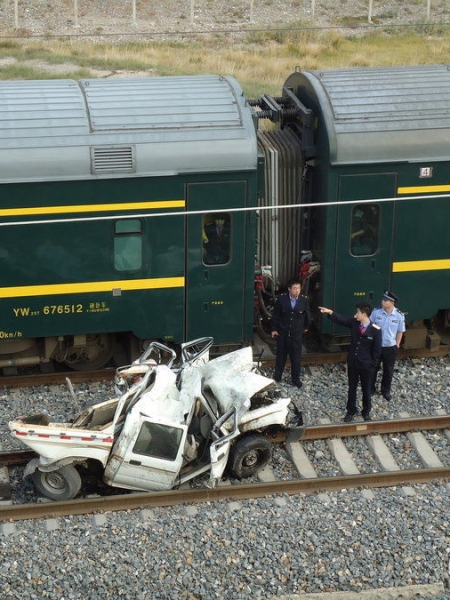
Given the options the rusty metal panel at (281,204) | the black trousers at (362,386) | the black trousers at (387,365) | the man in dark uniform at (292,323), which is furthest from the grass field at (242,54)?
the black trousers at (362,386)

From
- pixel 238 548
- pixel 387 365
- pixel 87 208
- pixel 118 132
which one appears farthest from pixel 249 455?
pixel 118 132

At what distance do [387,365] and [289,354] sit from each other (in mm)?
1281

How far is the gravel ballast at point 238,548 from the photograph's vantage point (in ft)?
29.9

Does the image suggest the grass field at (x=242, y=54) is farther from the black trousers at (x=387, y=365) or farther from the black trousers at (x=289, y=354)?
the black trousers at (x=387, y=365)

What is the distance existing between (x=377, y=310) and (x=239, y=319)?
1.78 m

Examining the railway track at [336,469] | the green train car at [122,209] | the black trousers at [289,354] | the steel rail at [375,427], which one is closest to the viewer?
the railway track at [336,469]

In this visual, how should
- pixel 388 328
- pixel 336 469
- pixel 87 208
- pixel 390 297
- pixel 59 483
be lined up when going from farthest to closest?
pixel 388 328
pixel 390 297
pixel 87 208
pixel 336 469
pixel 59 483

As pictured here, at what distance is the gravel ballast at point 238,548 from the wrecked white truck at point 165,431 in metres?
0.41

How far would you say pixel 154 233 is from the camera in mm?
12195

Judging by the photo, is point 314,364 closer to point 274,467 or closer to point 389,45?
point 274,467

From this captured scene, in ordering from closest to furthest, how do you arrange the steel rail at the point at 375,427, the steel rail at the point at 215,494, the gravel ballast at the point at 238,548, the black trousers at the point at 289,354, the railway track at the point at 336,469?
the gravel ballast at the point at 238,548 < the steel rail at the point at 215,494 < the railway track at the point at 336,469 < the steel rail at the point at 375,427 < the black trousers at the point at 289,354

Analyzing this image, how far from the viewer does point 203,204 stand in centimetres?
1223

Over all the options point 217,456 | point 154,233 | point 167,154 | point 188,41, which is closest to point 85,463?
point 217,456

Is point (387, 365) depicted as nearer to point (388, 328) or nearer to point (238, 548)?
point (388, 328)
